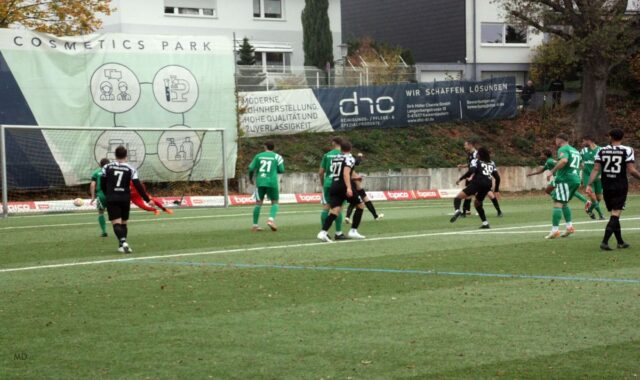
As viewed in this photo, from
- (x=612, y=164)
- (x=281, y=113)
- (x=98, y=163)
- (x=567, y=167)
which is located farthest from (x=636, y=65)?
(x=612, y=164)

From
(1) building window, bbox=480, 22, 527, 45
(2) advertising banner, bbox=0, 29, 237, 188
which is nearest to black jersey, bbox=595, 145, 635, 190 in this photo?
(2) advertising banner, bbox=0, 29, 237, 188

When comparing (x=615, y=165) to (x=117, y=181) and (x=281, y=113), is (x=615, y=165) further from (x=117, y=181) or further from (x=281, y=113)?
(x=281, y=113)

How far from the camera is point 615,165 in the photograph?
47.0 feet

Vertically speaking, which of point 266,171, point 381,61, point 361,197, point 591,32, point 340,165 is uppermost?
point 591,32

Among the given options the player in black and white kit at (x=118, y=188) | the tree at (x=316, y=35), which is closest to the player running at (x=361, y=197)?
the player in black and white kit at (x=118, y=188)

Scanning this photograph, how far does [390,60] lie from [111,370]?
41.8 m

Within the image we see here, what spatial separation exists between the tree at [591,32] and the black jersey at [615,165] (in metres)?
26.4

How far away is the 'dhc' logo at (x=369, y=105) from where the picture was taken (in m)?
40.1

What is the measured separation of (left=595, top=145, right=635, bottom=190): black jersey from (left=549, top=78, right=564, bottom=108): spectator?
113 ft

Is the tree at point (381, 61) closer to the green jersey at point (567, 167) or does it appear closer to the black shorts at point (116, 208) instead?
the green jersey at point (567, 167)

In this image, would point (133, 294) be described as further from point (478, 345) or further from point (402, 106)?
point (402, 106)

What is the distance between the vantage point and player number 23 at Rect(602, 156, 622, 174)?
563 inches

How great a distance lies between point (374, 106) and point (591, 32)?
984 cm

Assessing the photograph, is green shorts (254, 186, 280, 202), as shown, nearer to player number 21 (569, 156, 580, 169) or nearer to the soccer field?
the soccer field
